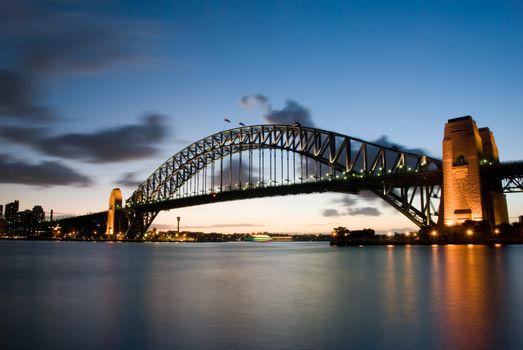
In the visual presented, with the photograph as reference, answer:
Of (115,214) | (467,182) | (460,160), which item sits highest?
(460,160)

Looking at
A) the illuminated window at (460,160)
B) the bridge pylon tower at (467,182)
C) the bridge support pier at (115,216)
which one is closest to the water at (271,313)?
the bridge pylon tower at (467,182)

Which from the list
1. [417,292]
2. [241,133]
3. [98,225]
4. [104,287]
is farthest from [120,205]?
[417,292]

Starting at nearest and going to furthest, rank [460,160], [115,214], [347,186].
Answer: [460,160] < [347,186] < [115,214]

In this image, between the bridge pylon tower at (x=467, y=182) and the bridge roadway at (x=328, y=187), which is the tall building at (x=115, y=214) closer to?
the bridge roadway at (x=328, y=187)

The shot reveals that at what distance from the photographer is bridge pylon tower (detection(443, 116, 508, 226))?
50062 millimetres

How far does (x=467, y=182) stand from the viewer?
166 feet

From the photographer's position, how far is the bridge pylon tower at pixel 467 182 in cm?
5006

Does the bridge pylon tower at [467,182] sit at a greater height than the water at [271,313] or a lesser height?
greater

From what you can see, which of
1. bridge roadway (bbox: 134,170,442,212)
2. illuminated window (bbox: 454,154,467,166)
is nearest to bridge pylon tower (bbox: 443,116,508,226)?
illuminated window (bbox: 454,154,467,166)

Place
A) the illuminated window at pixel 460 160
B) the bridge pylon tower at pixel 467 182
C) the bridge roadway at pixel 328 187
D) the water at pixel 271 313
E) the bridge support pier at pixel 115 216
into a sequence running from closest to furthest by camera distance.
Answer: the water at pixel 271 313 < the bridge pylon tower at pixel 467 182 < the illuminated window at pixel 460 160 < the bridge roadway at pixel 328 187 < the bridge support pier at pixel 115 216

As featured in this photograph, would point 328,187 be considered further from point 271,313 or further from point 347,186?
point 271,313

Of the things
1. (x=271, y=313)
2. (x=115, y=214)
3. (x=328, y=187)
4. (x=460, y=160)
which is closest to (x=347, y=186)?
(x=328, y=187)

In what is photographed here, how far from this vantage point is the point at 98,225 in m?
140

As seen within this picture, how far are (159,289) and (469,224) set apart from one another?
3978 centimetres
